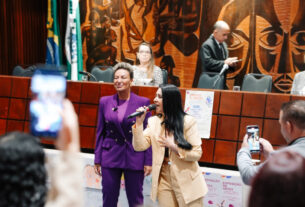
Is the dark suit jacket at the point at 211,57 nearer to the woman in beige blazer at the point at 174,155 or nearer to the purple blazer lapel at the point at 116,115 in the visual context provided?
the purple blazer lapel at the point at 116,115

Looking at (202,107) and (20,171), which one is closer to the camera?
(20,171)

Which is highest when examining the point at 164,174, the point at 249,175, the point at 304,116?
the point at 304,116

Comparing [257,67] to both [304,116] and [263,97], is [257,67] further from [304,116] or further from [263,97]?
[304,116]

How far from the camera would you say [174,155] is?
271 centimetres

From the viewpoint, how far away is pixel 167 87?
280 centimetres

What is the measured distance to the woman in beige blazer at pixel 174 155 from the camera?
266 cm

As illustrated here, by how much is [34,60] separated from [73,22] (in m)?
2.04

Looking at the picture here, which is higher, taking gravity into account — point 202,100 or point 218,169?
point 202,100

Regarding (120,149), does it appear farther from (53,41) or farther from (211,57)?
(53,41)

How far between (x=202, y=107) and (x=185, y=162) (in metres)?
1.41

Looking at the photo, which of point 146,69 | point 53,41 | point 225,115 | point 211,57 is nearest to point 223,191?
point 225,115

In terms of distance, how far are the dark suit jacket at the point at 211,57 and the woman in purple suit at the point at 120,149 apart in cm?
239

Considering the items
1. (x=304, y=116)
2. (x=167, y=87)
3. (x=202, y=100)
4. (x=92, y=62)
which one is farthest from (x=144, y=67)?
(x=92, y=62)

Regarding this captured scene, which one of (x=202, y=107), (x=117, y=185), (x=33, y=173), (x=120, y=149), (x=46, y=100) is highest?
(x=46, y=100)
